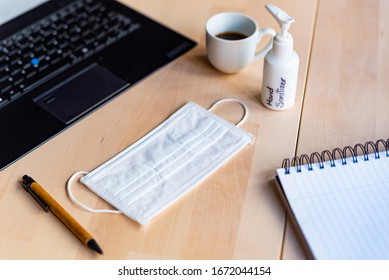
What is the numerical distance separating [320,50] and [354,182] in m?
0.35

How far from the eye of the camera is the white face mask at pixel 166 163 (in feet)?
2.77

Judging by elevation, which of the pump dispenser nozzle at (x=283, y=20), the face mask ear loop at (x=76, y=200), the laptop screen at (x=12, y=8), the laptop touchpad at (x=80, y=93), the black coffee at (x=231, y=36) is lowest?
the face mask ear loop at (x=76, y=200)

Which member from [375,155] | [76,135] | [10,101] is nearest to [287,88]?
[375,155]

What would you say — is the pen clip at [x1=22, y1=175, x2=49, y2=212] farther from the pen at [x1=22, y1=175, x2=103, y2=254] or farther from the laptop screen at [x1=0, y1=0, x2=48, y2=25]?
the laptop screen at [x1=0, y1=0, x2=48, y2=25]

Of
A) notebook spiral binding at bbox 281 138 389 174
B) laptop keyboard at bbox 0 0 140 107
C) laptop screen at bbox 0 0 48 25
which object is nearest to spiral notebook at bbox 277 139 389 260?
notebook spiral binding at bbox 281 138 389 174

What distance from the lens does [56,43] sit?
109cm

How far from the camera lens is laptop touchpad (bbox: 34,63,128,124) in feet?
3.26

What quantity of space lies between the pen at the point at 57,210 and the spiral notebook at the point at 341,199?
0.96 ft

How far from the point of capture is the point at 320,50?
1.08 metres

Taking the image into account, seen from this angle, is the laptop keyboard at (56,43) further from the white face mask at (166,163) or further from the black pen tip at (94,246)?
the black pen tip at (94,246)

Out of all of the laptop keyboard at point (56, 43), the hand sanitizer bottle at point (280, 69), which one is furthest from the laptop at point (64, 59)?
the hand sanitizer bottle at point (280, 69)

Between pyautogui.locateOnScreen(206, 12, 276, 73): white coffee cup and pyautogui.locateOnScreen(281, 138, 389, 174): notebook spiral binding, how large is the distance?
24cm

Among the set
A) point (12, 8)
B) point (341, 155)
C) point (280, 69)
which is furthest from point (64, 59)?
point (341, 155)
